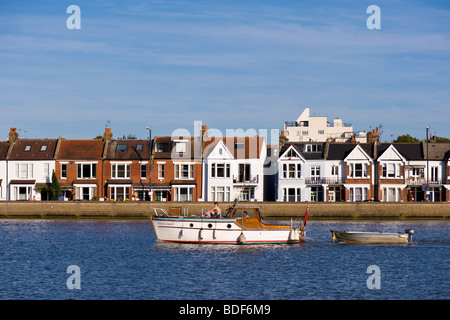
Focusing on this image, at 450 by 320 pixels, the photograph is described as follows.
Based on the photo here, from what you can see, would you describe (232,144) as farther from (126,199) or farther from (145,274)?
(145,274)

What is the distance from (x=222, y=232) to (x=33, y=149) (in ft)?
152

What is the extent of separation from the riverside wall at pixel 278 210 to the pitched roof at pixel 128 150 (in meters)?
10.3

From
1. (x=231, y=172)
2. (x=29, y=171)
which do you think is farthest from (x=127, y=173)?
(x=231, y=172)

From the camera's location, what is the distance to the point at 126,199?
82.8m

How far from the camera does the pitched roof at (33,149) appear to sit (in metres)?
84.9

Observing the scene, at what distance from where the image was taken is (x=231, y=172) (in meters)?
82.4

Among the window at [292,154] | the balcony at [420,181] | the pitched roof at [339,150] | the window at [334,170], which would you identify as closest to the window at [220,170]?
the window at [292,154]

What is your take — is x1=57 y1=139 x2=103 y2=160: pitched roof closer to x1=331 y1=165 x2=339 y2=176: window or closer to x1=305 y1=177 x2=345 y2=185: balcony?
x1=305 y1=177 x2=345 y2=185: balcony

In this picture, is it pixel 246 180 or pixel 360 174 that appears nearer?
pixel 246 180

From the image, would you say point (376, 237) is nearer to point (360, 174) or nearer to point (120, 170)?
point (360, 174)

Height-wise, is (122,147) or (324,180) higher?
(122,147)

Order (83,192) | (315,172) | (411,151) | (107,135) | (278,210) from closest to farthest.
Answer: (278,210), (83,192), (315,172), (107,135), (411,151)

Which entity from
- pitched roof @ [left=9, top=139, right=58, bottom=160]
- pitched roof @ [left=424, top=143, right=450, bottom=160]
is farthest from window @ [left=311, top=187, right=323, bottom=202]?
pitched roof @ [left=9, top=139, right=58, bottom=160]
